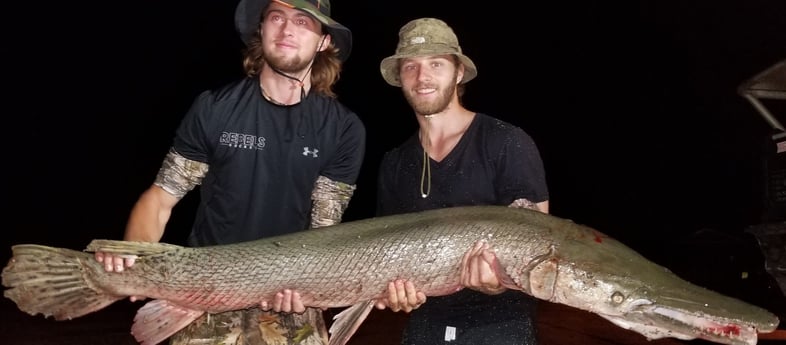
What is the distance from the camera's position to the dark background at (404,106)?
30.6 m

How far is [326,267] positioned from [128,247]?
3.49 feet

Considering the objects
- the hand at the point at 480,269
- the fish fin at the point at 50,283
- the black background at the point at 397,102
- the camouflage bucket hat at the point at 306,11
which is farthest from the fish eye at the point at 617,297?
the black background at the point at 397,102

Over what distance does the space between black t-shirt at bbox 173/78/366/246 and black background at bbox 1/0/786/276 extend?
26.9 meters

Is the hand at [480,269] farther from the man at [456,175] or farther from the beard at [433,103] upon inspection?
the beard at [433,103]

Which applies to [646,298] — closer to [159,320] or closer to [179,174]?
[159,320]

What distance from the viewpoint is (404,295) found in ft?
10.9

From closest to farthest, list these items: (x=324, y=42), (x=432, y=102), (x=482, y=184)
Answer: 1. (x=482, y=184)
2. (x=432, y=102)
3. (x=324, y=42)

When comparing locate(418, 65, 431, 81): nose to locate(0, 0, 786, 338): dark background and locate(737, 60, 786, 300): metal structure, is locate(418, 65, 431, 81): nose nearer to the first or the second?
locate(737, 60, 786, 300): metal structure

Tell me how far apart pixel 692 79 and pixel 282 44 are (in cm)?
2969

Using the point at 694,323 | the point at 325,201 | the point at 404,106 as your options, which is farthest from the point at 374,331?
the point at 404,106

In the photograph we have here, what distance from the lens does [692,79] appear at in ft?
96.5

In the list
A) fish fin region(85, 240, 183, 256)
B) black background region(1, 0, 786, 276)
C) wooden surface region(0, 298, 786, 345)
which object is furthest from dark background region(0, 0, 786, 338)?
fish fin region(85, 240, 183, 256)

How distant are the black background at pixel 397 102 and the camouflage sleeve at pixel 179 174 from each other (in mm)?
27161

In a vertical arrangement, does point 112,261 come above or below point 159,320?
above
